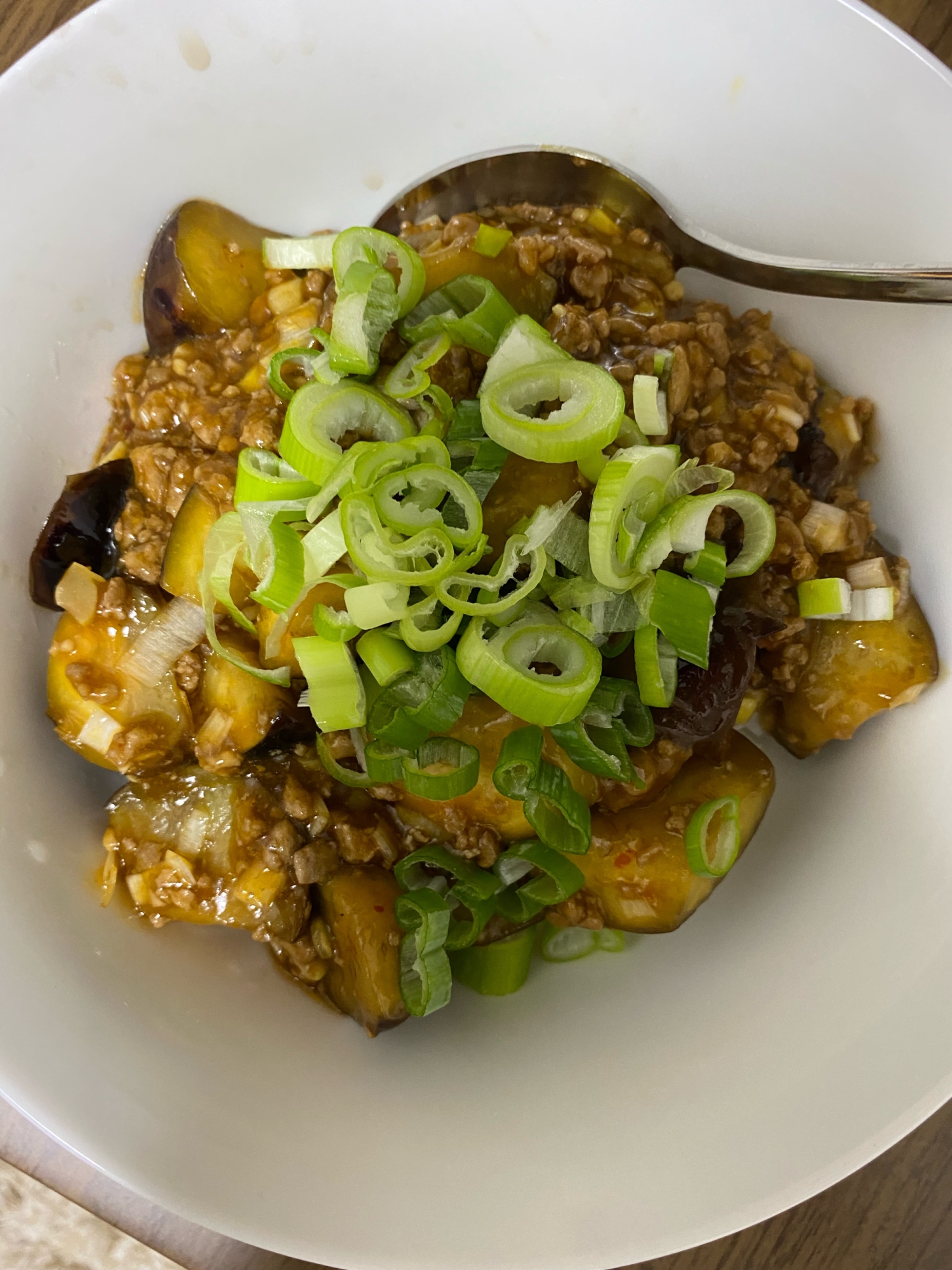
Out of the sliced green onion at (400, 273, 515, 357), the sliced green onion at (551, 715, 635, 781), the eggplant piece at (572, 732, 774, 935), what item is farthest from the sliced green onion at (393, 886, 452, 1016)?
the sliced green onion at (400, 273, 515, 357)

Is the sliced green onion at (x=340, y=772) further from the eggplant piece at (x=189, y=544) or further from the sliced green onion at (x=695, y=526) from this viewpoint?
the sliced green onion at (x=695, y=526)

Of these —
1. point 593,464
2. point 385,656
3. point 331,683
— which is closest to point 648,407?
point 593,464

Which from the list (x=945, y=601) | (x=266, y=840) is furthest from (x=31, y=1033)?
(x=945, y=601)

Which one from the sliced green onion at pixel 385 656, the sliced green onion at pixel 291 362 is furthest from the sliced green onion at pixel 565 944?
the sliced green onion at pixel 291 362

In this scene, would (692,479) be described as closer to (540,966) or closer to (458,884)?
(458,884)

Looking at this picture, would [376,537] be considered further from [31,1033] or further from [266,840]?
[31,1033]

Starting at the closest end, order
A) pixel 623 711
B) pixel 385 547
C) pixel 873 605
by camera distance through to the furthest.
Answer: pixel 385 547
pixel 623 711
pixel 873 605
